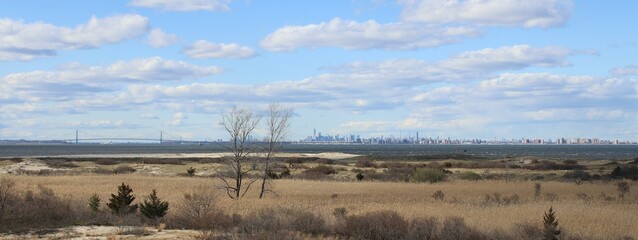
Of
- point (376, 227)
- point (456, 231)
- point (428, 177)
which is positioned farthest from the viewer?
point (428, 177)

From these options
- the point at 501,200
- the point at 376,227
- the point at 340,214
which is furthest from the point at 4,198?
the point at 501,200

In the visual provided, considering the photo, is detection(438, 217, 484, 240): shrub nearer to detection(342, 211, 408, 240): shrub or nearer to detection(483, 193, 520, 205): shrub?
detection(342, 211, 408, 240): shrub

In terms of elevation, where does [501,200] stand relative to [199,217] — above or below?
below

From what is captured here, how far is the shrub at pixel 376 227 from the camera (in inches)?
730

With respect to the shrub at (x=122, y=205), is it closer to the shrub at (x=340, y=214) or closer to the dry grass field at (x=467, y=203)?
the dry grass field at (x=467, y=203)

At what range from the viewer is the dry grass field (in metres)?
21.5

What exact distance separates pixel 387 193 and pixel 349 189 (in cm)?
422

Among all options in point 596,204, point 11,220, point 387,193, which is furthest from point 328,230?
point 387,193

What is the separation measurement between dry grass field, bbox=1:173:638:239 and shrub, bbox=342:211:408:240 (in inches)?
63.9

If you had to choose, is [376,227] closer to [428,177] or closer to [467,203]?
[467,203]

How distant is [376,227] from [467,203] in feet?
39.0

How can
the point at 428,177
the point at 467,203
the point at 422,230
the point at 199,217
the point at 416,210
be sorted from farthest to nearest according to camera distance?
the point at 428,177 < the point at 467,203 < the point at 416,210 < the point at 199,217 < the point at 422,230

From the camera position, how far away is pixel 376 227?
741 inches

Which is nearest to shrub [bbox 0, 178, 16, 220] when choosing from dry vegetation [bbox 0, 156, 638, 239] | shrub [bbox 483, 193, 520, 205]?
dry vegetation [bbox 0, 156, 638, 239]
